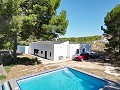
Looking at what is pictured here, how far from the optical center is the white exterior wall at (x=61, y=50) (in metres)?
34.5

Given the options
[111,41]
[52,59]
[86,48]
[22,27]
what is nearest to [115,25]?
[111,41]

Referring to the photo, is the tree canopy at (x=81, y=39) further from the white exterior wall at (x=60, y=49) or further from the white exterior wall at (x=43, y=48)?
the white exterior wall at (x=60, y=49)

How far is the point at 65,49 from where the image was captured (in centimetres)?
3669

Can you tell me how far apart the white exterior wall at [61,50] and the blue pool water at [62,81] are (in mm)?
10314

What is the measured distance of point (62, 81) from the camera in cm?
2081

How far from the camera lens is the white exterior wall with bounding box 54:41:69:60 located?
113 feet

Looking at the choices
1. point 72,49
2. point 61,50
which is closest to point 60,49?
point 61,50

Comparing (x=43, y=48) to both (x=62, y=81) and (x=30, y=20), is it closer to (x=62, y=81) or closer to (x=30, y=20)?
(x=30, y=20)

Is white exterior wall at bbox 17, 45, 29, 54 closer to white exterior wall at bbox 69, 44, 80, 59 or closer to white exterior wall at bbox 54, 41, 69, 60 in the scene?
white exterior wall at bbox 54, 41, 69, 60

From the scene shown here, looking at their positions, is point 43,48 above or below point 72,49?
above

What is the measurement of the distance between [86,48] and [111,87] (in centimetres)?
2684

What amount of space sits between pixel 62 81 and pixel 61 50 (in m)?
15.3

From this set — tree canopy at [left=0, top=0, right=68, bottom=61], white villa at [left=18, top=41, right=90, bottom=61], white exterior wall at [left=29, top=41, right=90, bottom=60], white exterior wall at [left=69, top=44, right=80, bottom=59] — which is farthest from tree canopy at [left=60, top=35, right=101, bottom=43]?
tree canopy at [left=0, top=0, right=68, bottom=61]

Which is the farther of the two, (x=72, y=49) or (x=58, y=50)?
(x=72, y=49)
